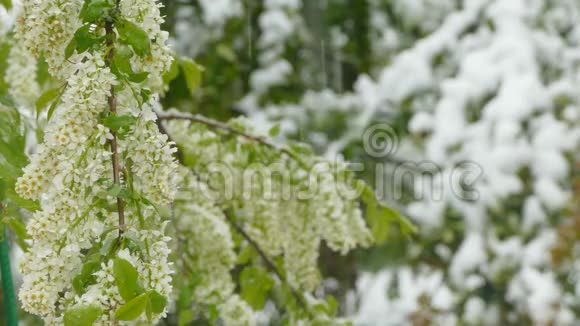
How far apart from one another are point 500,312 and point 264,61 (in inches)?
54.4

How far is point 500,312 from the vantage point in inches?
124

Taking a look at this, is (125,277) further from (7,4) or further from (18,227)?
(7,4)

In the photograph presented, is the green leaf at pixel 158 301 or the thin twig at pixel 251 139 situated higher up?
the thin twig at pixel 251 139

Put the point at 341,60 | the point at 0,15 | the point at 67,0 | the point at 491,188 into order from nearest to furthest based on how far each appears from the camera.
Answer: the point at 67,0 < the point at 0,15 < the point at 491,188 < the point at 341,60

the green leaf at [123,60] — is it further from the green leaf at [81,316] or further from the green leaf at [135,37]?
the green leaf at [81,316]

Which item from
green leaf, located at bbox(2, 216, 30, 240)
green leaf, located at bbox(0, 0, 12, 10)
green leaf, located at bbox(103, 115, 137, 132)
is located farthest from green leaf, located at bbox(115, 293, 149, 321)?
green leaf, located at bbox(0, 0, 12, 10)

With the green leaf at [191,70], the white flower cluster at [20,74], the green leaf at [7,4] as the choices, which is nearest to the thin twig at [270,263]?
the green leaf at [191,70]

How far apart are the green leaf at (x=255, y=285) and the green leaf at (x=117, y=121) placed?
0.81 m

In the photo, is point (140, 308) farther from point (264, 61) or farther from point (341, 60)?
point (341, 60)

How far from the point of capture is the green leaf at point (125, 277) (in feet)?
2.33

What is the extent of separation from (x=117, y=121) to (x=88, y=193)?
8 cm

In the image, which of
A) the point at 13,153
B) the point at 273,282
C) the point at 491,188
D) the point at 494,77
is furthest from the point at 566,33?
the point at 13,153

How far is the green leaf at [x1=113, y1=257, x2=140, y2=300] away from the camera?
711 millimetres

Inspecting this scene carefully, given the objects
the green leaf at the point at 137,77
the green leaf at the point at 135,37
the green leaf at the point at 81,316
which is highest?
the green leaf at the point at 135,37
